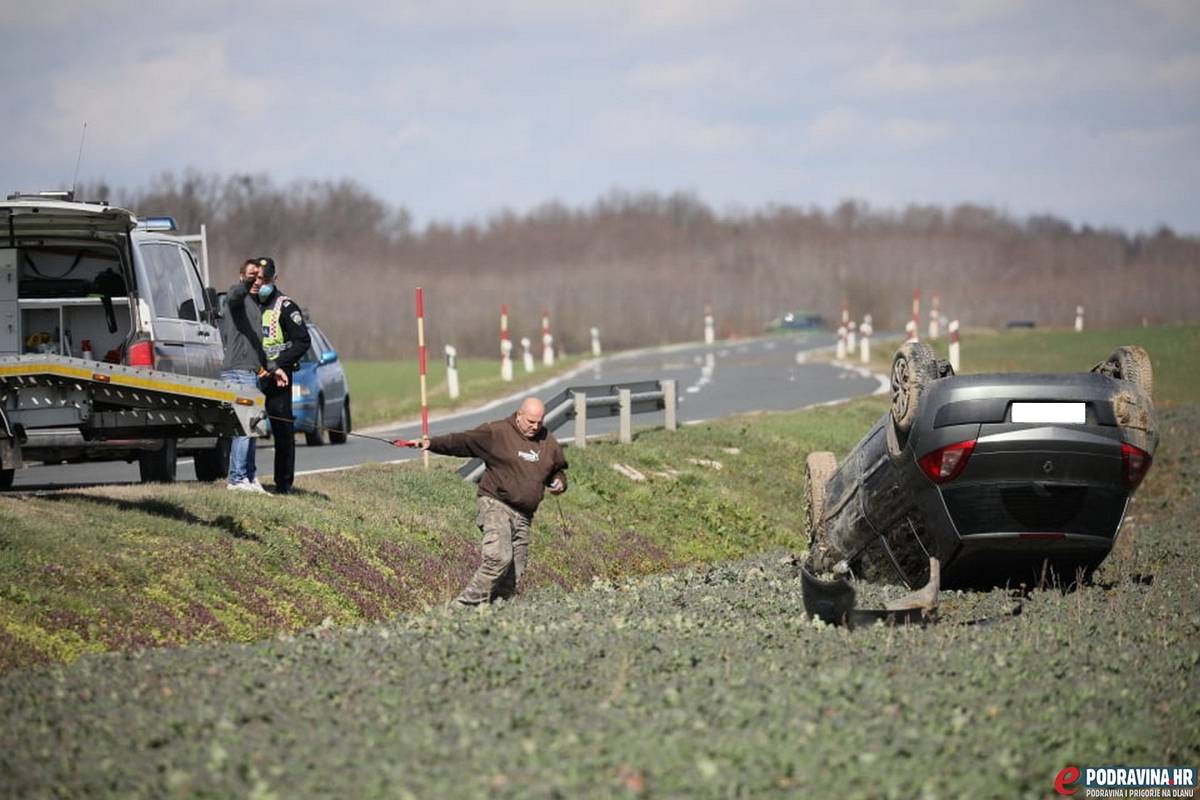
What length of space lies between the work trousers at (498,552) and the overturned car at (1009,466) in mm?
2648

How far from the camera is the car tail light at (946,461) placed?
1023 cm

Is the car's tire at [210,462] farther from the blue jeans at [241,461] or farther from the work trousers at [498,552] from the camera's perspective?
the work trousers at [498,552]

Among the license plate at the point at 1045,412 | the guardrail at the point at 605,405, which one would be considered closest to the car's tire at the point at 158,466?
the guardrail at the point at 605,405

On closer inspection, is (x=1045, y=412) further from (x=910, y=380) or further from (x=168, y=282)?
(x=168, y=282)

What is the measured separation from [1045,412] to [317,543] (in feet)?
20.0

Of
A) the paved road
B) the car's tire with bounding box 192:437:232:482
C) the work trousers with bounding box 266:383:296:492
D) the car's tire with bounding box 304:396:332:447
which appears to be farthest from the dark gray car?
the car's tire with bounding box 304:396:332:447

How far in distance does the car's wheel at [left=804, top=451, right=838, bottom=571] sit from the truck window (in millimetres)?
5605

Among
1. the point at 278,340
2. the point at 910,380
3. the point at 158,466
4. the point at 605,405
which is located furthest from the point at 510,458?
the point at 605,405

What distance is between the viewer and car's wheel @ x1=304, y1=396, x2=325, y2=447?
22500 mm

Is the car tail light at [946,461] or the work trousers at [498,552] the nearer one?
the car tail light at [946,461]

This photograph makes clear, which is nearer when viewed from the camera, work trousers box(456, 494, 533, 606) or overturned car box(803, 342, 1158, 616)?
overturned car box(803, 342, 1158, 616)

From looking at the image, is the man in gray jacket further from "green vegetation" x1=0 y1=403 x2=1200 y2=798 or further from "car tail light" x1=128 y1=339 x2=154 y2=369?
"green vegetation" x1=0 y1=403 x2=1200 y2=798

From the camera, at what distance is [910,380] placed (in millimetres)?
10602

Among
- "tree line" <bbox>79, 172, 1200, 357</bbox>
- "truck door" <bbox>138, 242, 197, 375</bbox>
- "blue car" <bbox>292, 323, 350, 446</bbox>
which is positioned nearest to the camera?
"truck door" <bbox>138, 242, 197, 375</bbox>
